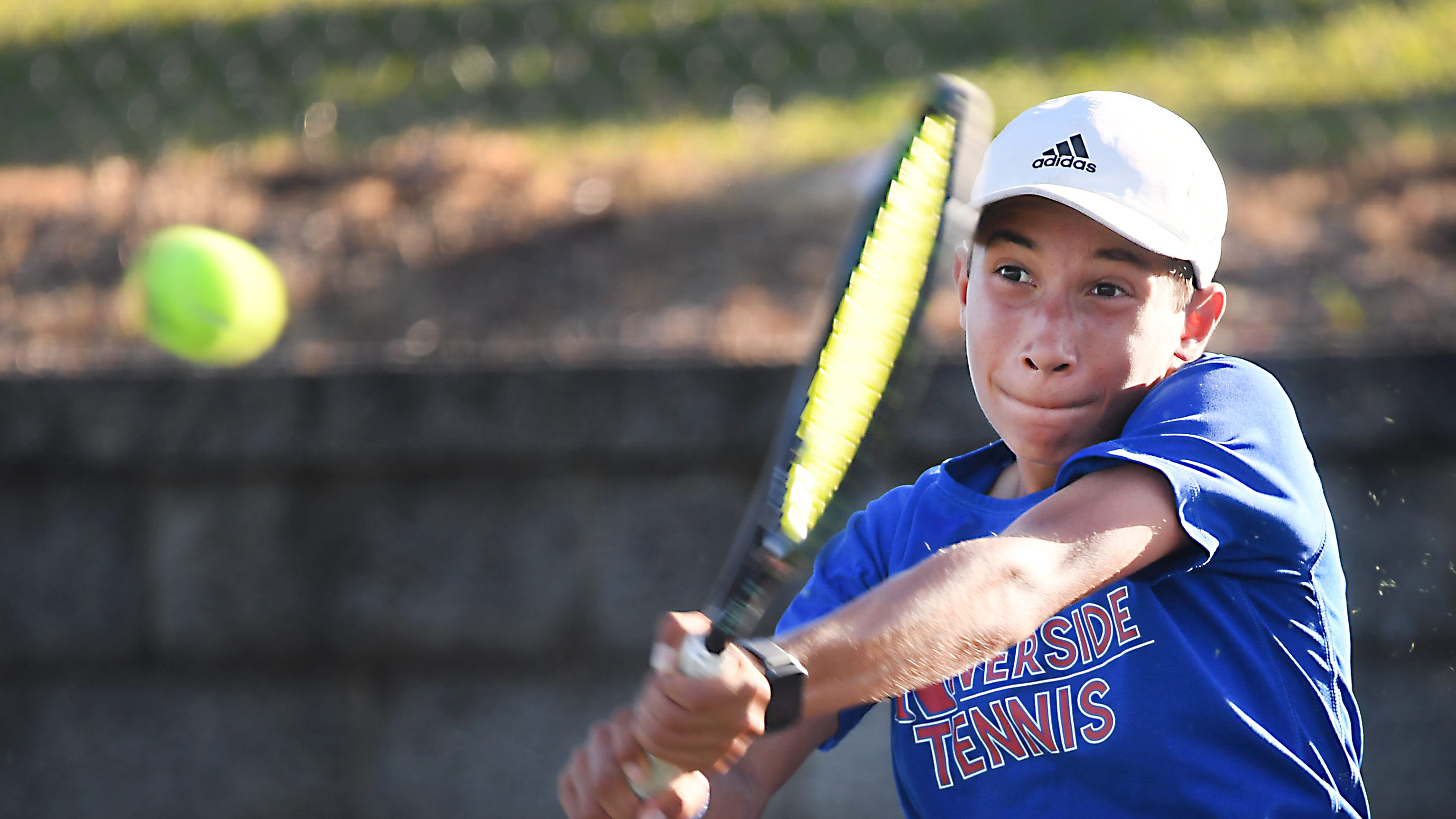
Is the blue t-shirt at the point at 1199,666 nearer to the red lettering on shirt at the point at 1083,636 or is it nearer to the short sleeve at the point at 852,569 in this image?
the red lettering on shirt at the point at 1083,636

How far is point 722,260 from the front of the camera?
4.75 m

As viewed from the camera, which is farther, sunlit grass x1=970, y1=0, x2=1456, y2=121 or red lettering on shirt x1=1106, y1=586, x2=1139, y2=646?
sunlit grass x1=970, y1=0, x2=1456, y2=121

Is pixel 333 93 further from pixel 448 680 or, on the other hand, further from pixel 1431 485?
pixel 1431 485

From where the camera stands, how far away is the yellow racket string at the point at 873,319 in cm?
176

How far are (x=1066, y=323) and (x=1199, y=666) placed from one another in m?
0.45

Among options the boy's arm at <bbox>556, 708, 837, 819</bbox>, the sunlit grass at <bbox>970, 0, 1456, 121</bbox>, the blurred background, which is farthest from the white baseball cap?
the sunlit grass at <bbox>970, 0, 1456, 121</bbox>

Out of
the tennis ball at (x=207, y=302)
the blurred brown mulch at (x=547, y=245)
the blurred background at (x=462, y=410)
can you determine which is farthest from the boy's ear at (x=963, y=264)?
the tennis ball at (x=207, y=302)

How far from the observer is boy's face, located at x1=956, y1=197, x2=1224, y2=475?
180 centimetres

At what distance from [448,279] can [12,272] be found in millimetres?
1465

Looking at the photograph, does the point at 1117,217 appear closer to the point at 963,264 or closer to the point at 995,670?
the point at 963,264

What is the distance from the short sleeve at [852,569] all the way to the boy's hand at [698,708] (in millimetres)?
605

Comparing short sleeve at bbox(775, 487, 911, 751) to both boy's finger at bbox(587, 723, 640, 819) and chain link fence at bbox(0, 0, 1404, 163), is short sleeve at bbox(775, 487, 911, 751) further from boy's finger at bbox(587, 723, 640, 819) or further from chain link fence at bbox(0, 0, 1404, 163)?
chain link fence at bbox(0, 0, 1404, 163)

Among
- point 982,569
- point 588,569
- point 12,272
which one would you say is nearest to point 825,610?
point 982,569

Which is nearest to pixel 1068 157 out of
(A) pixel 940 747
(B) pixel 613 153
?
(A) pixel 940 747
